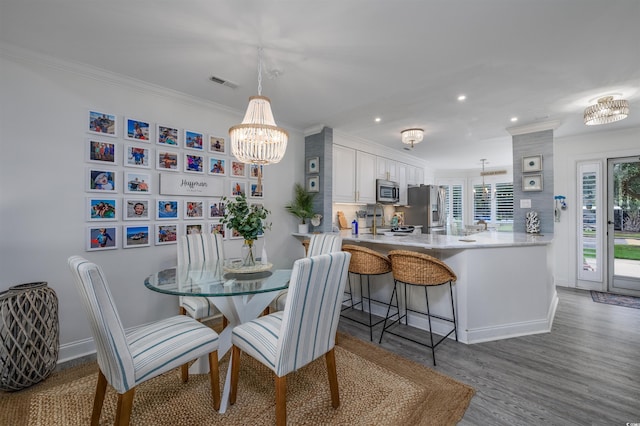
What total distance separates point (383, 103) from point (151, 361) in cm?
311

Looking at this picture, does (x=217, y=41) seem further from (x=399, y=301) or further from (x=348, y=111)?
(x=399, y=301)

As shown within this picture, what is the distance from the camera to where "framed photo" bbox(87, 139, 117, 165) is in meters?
2.46

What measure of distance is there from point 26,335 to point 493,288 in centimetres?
387

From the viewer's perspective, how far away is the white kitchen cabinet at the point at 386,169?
511 cm

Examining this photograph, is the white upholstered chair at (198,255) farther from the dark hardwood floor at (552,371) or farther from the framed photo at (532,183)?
the framed photo at (532,183)

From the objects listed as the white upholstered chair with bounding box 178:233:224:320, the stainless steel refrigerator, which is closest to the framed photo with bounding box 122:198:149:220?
the white upholstered chair with bounding box 178:233:224:320

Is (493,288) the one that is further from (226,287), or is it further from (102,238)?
(102,238)

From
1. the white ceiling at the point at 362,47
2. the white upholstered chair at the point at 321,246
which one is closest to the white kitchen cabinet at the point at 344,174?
the white ceiling at the point at 362,47

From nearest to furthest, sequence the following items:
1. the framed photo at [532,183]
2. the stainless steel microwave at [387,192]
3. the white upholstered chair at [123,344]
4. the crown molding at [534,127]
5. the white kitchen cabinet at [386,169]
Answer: the white upholstered chair at [123,344]
the crown molding at [534,127]
the framed photo at [532,183]
the stainless steel microwave at [387,192]
the white kitchen cabinet at [386,169]

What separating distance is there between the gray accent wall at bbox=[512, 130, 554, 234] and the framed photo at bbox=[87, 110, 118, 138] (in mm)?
5011

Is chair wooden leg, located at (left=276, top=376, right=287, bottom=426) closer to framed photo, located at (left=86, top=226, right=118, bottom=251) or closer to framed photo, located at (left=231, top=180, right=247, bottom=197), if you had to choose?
framed photo, located at (left=86, top=226, right=118, bottom=251)

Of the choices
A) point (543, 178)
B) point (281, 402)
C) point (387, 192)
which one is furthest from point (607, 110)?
point (281, 402)

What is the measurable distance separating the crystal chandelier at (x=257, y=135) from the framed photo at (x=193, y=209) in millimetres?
1204

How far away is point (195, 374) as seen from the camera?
6.84 feet
